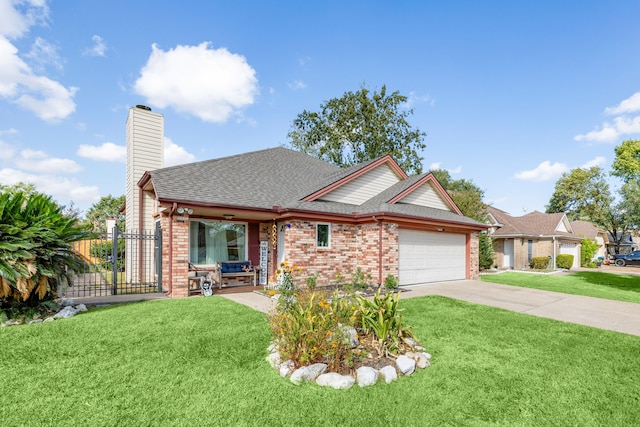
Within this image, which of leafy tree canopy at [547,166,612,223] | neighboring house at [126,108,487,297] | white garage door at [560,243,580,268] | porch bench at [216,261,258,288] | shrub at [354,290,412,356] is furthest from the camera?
leafy tree canopy at [547,166,612,223]

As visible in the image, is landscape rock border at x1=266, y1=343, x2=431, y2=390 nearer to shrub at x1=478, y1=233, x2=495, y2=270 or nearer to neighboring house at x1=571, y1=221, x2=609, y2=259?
A: shrub at x1=478, y1=233, x2=495, y2=270

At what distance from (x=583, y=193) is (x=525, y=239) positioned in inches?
1176

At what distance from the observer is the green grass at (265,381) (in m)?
3.39

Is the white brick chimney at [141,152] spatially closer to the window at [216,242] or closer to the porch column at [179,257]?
the window at [216,242]

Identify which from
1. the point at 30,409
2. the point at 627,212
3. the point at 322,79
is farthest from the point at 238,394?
the point at 627,212

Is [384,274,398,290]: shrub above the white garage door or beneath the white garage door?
above

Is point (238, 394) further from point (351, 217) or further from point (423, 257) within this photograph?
point (423, 257)

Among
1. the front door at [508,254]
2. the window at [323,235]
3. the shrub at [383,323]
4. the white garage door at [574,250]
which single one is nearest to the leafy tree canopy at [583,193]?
the white garage door at [574,250]

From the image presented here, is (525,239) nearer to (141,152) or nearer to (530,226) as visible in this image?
(530,226)

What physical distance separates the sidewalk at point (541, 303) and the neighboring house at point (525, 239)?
12.8m

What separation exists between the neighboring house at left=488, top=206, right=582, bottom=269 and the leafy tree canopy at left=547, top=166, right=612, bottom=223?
76.3 ft

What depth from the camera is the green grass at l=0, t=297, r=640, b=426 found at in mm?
3387

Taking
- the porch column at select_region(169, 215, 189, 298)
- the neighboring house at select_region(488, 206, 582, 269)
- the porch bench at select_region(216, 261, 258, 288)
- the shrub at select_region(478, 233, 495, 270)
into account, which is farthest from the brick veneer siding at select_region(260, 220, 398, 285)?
A: the neighboring house at select_region(488, 206, 582, 269)

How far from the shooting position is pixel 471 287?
12.7m
